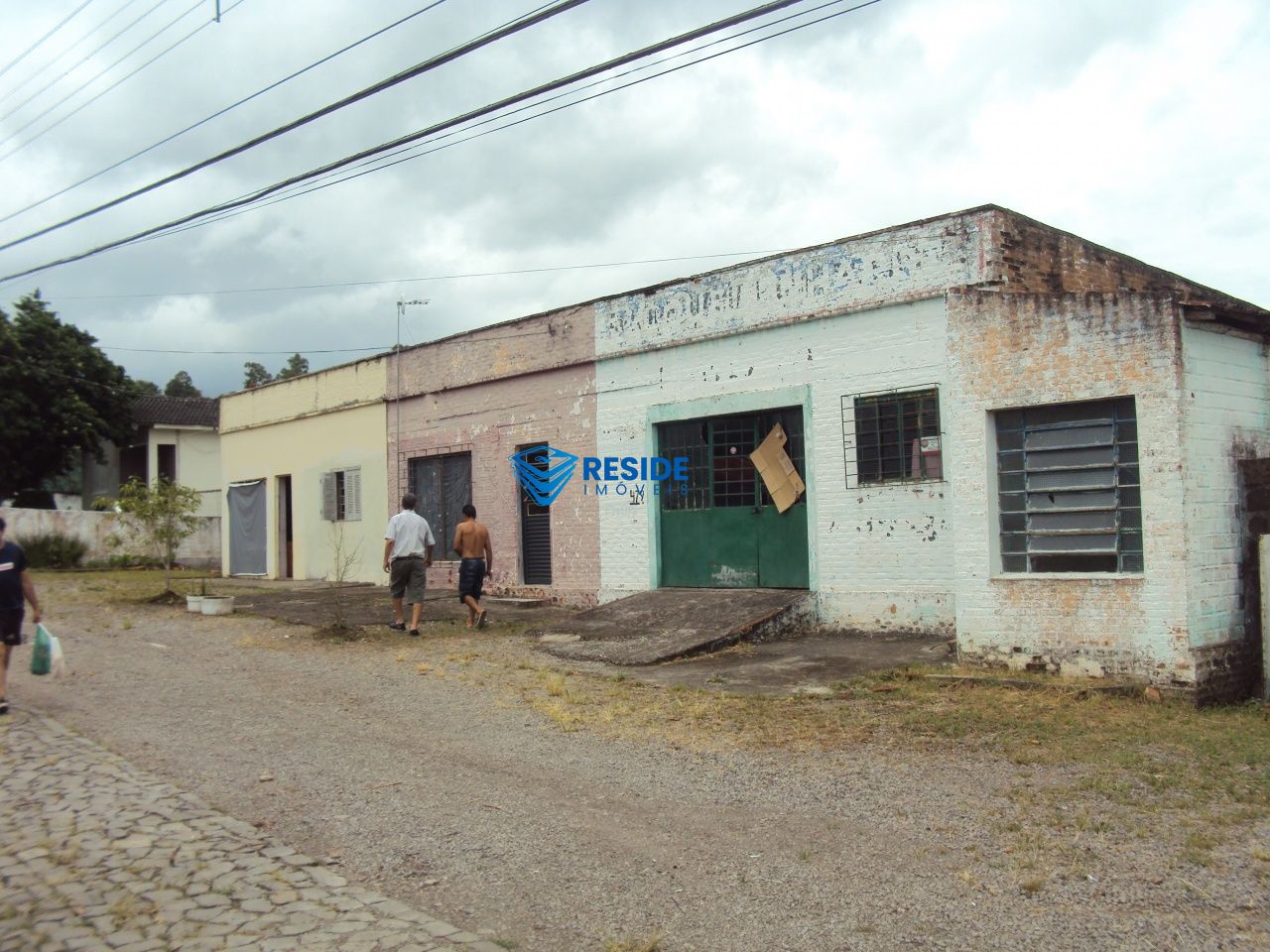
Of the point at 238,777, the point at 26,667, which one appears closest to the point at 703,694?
the point at 238,777

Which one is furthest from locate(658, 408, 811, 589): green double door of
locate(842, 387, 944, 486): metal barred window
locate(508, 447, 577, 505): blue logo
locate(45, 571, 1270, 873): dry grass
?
locate(45, 571, 1270, 873): dry grass

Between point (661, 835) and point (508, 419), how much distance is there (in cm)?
1212

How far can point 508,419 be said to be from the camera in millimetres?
16656

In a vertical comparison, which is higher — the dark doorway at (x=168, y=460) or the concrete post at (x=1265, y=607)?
the dark doorway at (x=168, y=460)

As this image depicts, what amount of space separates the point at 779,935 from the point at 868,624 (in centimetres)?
804

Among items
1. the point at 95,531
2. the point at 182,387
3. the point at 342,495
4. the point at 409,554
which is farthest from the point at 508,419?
the point at 182,387

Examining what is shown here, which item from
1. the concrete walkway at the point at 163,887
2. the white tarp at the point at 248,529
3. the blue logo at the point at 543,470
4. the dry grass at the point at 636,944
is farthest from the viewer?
the white tarp at the point at 248,529

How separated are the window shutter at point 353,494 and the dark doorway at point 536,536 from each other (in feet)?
17.4

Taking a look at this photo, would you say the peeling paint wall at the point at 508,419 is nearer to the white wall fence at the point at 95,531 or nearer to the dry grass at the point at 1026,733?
the dry grass at the point at 1026,733

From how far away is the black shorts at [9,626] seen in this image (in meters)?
7.93

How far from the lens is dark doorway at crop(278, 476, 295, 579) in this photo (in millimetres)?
23094

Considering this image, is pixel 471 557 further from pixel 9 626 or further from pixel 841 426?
pixel 9 626

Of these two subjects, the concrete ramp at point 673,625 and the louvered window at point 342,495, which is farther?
the louvered window at point 342,495

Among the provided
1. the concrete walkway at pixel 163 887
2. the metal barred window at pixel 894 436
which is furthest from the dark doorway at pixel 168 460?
the concrete walkway at pixel 163 887
